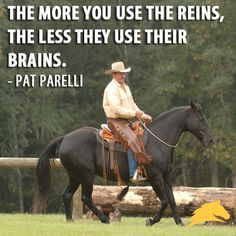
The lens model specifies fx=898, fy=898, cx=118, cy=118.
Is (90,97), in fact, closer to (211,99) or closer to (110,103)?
(211,99)

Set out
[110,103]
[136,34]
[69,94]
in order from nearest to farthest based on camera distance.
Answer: [110,103]
[136,34]
[69,94]

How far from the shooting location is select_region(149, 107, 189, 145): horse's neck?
1361 centimetres

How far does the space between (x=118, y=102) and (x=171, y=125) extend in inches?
39.9

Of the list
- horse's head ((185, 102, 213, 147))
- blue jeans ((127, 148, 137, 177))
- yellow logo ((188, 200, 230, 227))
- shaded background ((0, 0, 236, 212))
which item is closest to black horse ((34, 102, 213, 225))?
horse's head ((185, 102, 213, 147))

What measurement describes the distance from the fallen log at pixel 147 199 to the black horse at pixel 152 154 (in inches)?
54.9

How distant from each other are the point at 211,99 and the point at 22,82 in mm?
9019

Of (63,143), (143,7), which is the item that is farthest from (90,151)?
(143,7)

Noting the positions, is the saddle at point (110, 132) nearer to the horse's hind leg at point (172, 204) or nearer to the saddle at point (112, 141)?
the saddle at point (112, 141)

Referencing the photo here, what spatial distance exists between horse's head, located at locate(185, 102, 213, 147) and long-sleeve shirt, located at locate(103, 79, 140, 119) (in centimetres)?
93

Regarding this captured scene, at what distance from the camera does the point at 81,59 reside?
154 ft

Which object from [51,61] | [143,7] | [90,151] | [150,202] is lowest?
[150,202]

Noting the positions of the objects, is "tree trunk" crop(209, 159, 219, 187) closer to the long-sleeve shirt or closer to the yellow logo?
the yellow logo

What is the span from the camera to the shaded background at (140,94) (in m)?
40.4

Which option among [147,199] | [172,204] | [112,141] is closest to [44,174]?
[112,141]
